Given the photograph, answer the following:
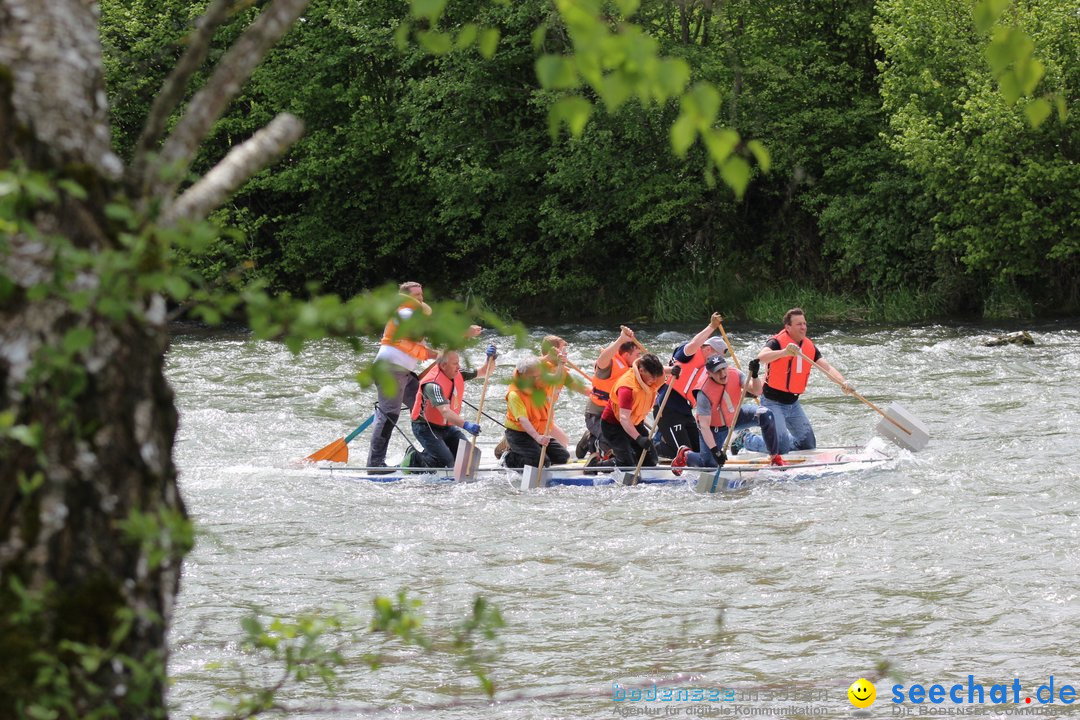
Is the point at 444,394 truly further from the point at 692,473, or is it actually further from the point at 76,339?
the point at 76,339

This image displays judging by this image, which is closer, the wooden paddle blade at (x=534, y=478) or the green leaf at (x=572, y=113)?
the green leaf at (x=572, y=113)

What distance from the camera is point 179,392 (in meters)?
17.9

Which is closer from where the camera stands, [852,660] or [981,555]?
[852,660]

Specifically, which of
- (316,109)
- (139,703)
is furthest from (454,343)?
(316,109)

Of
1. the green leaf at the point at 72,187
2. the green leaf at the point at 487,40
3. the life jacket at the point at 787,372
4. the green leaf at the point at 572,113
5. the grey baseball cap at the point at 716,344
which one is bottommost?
the life jacket at the point at 787,372

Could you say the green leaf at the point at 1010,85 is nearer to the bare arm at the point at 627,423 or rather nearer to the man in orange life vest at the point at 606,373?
the bare arm at the point at 627,423

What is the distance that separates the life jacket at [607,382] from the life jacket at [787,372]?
1.29 metres

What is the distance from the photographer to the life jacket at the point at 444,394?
11.4 metres

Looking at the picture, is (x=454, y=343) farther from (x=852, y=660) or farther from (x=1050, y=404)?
(x=1050, y=404)

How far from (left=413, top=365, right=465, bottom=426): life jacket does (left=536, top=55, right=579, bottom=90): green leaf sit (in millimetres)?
9534

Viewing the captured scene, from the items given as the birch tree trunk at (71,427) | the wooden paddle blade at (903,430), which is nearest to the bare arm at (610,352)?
the wooden paddle blade at (903,430)

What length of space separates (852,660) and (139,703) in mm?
5179

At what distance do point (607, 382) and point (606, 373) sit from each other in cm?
8

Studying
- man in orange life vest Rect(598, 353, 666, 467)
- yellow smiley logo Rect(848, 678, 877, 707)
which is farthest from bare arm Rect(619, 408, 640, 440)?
yellow smiley logo Rect(848, 678, 877, 707)
